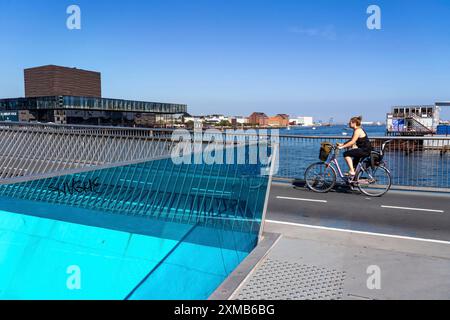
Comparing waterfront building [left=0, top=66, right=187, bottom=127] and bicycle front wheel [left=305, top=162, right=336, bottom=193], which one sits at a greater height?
waterfront building [left=0, top=66, right=187, bottom=127]

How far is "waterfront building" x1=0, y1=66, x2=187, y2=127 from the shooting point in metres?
55.1

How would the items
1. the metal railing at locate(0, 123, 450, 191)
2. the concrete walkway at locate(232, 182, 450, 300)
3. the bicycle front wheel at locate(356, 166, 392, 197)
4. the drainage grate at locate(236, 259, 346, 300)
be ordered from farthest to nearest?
the metal railing at locate(0, 123, 450, 191) → the bicycle front wheel at locate(356, 166, 392, 197) → the concrete walkway at locate(232, 182, 450, 300) → the drainage grate at locate(236, 259, 346, 300)

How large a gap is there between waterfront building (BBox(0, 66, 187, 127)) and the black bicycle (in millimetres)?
44518

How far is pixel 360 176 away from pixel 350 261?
5.09 meters

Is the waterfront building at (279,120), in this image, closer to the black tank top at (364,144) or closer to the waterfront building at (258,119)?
the waterfront building at (258,119)

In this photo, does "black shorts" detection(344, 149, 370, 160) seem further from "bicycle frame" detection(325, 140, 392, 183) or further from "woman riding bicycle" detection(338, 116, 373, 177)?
"bicycle frame" detection(325, 140, 392, 183)

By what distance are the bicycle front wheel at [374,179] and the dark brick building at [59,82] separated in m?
74.4

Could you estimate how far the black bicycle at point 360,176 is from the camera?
9289 mm

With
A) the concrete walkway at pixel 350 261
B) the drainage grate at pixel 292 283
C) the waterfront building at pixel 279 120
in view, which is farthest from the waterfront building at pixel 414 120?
the drainage grate at pixel 292 283

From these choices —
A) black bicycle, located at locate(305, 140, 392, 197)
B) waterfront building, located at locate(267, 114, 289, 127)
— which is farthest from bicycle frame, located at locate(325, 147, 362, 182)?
waterfront building, located at locate(267, 114, 289, 127)

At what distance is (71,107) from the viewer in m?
55.7

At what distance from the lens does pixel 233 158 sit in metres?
5.84
